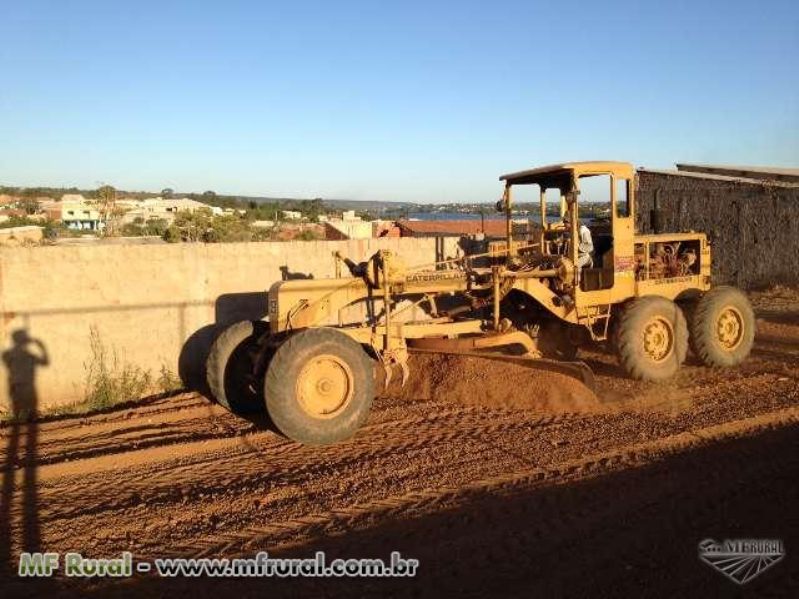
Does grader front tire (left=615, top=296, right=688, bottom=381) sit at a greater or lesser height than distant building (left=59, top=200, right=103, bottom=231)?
lesser

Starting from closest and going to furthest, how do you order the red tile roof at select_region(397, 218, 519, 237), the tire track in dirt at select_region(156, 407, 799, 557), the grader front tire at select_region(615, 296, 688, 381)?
1. the tire track in dirt at select_region(156, 407, 799, 557)
2. the grader front tire at select_region(615, 296, 688, 381)
3. the red tile roof at select_region(397, 218, 519, 237)

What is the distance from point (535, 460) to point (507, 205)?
12.7ft

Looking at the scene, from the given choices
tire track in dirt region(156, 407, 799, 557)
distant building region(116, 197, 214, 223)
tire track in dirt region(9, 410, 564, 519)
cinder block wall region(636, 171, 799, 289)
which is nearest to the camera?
tire track in dirt region(156, 407, 799, 557)

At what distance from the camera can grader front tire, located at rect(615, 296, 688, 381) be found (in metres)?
7.87

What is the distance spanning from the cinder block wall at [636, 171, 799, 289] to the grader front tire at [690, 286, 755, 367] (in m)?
7.29

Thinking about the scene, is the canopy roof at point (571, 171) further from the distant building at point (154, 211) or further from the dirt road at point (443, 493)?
the distant building at point (154, 211)

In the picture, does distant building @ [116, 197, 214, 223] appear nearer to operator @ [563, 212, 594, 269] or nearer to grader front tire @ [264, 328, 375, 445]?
operator @ [563, 212, 594, 269]

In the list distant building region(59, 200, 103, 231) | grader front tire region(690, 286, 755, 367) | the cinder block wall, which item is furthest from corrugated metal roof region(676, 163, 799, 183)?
distant building region(59, 200, 103, 231)

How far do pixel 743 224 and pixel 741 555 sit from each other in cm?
1413

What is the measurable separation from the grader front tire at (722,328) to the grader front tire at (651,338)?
1.42 ft

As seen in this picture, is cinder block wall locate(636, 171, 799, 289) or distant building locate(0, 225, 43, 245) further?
cinder block wall locate(636, 171, 799, 289)

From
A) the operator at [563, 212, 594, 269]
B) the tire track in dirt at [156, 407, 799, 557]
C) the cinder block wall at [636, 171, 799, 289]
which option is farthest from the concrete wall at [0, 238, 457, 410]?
the cinder block wall at [636, 171, 799, 289]

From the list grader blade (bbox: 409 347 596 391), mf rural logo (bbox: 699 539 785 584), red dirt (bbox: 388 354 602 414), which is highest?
grader blade (bbox: 409 347 596 391)

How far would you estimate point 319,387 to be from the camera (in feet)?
20.9
